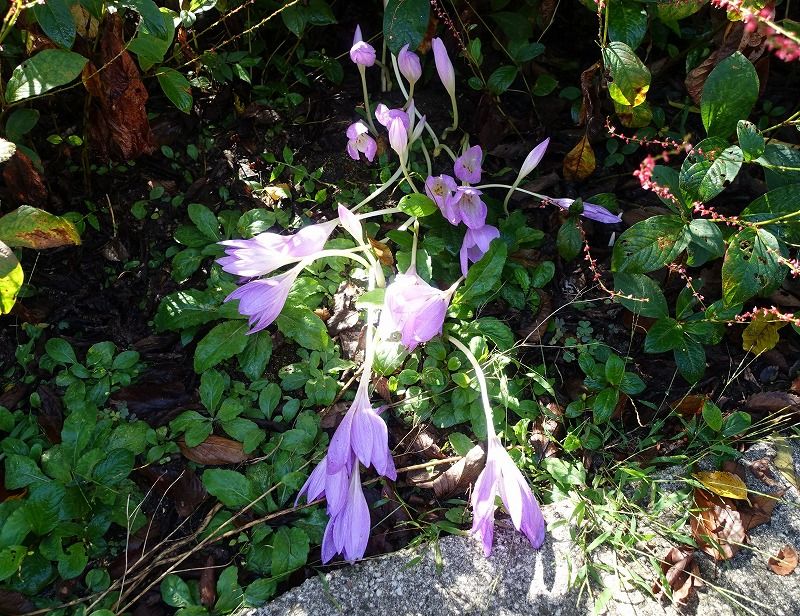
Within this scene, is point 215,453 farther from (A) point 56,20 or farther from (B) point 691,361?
(B) point 691,361

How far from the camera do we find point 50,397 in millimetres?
A: 1790

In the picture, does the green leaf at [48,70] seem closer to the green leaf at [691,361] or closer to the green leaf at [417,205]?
the green leaf at [417,205]

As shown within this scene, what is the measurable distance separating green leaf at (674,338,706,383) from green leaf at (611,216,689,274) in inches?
10.5

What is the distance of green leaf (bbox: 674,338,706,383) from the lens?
71.1 inches

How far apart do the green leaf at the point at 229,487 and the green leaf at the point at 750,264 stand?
1.26m

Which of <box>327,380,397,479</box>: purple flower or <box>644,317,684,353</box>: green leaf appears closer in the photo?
<box>327,380,397,479</box>: purple flower

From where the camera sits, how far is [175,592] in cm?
156

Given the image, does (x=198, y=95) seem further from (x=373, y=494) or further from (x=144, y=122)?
(x=373, y=494)

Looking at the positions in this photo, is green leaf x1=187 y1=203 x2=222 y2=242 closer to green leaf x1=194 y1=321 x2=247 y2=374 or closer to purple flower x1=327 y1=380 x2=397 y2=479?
green leaf x1=194 y1=321 x2=247 y2=374

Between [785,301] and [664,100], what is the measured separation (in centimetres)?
75

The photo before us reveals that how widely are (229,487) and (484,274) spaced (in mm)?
856

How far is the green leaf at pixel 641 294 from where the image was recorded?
1857 mm

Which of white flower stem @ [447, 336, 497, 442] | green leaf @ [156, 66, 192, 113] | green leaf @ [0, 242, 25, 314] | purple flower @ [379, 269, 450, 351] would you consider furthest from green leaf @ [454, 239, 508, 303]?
green leaf @ [0, 242, 25, 314]

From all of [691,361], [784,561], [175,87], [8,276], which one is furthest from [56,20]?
[784,561]
